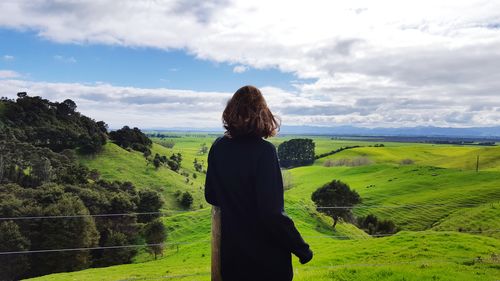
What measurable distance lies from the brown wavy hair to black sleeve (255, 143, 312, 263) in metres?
0.17

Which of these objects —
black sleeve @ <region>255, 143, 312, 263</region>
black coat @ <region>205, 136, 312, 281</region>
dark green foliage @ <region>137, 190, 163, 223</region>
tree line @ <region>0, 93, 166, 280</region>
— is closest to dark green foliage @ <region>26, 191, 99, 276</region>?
tree line @ <region>0, 93, 166, 280</region>

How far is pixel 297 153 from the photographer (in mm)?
144125

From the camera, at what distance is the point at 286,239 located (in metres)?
3.47

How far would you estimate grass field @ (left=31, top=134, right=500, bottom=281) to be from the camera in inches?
403

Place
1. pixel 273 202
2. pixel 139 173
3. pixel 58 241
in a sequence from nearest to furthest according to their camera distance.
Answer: pixel 273 202, pixel 58 241, pixel 139 173

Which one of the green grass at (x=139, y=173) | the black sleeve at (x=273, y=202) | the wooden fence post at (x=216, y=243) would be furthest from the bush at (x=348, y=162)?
the black sleeve at (x=273, y=202)

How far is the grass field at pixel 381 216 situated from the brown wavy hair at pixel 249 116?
580cm

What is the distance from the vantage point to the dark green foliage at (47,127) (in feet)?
295

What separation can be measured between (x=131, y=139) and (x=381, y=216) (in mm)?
67531

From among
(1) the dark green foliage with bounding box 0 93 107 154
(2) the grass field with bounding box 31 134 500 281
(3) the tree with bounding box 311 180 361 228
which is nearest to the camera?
(2) the grass field with bounding box 31 134 500 281

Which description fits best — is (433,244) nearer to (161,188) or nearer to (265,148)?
(265,148)

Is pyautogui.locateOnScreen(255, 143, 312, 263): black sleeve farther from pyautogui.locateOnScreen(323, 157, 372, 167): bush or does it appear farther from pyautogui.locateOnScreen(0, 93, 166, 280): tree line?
pyautogui.locateOnScreen(323, 157, 372, 167): bush

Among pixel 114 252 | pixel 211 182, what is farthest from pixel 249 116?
pixel 114 252

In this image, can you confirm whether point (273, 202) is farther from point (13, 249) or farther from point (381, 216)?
point (381, 216)
